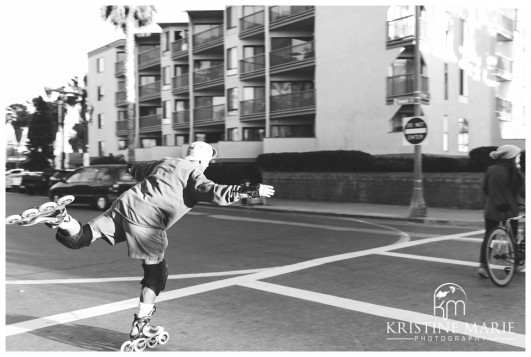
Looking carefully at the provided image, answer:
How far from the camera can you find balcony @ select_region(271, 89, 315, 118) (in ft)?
93.3

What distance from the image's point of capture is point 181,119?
39125 millimetres

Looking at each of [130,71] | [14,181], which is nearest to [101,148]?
[14,181]

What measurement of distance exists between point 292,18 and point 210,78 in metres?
9.75

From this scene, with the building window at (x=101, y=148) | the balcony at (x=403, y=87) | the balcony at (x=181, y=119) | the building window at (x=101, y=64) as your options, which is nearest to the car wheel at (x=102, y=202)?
the balcony at (x=403, y=87)

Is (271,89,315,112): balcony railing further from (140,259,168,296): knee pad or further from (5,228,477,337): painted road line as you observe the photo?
(140,259,168,296): knee pad

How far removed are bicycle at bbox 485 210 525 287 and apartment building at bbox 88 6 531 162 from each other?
9914 mm

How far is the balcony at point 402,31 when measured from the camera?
901 inches

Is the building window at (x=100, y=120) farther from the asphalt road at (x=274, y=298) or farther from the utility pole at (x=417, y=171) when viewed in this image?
the asphalt road at (x=274, y=298)

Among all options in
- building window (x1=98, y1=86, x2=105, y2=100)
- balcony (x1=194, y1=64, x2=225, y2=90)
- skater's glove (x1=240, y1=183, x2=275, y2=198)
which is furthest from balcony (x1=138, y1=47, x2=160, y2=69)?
skater's glove (x1=240, y1=183, x2=275, y2=198)

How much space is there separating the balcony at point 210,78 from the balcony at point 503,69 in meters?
18.5

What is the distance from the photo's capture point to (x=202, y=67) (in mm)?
38500

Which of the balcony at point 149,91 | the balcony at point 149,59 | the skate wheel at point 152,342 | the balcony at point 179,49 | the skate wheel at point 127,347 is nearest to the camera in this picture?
the skate wheel at point 127,347

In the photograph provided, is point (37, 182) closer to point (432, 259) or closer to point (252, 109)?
point (252, 109)

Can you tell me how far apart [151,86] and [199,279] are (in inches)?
1565
